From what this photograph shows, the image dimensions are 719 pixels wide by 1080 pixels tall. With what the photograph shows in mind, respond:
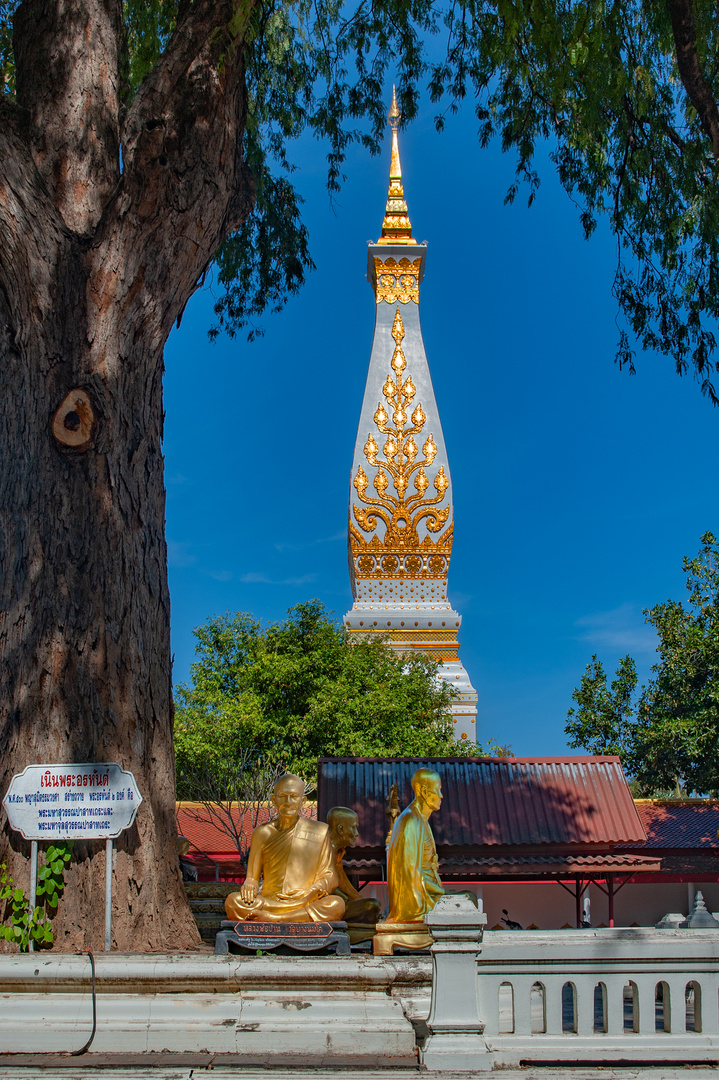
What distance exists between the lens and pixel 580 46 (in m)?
8.23

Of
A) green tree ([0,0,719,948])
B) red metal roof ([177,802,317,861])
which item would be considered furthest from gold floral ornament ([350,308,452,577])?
green tree ([0,0,719,948])

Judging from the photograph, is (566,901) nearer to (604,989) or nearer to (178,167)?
(604,989)

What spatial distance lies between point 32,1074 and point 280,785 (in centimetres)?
250

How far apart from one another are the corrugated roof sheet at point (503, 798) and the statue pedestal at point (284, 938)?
7.07 metres

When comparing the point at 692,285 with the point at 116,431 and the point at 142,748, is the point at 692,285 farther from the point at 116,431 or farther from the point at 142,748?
the point at 142,748

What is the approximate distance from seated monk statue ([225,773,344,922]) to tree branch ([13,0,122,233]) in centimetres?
411

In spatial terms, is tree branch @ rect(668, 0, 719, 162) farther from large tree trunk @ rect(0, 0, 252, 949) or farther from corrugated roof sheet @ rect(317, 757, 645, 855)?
corrugated roof sheet @ rect(317, 757, 645, 855)

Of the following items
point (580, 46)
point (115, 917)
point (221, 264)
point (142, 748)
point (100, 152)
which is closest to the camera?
point (115, 917)

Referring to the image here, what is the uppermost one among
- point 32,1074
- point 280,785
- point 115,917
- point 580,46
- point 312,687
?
point 580,46

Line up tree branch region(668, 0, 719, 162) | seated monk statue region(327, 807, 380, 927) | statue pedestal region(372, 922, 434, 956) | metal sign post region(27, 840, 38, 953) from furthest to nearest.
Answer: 1. tree branch region(668, 0, 719, 162)
2. seated monk statue region(327, 807, 380, 927)
3. statue pedestal region(372, 922, 434, 956)
4. metal sign post region(27, 840, 38, 953)

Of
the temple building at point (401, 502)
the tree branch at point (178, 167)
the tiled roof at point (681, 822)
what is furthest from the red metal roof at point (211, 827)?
the tree branch at point (178, 167)

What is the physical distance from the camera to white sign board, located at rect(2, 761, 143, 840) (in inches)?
220

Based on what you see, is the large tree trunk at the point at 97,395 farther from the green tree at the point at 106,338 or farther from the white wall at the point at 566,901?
the white wall at the point at 566,901

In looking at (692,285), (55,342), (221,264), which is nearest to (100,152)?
(55,342)
